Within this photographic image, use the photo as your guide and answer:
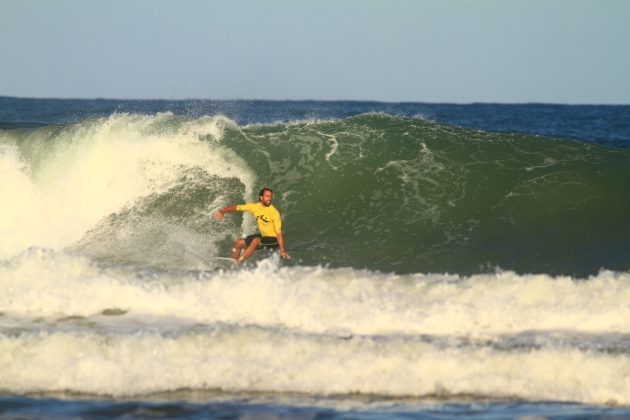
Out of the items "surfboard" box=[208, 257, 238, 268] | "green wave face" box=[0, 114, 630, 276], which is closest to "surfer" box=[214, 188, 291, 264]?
"surfboard" box=[208, 257, 238, 268]

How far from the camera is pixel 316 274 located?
1153 centimetres

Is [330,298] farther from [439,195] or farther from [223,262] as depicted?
[439,195]

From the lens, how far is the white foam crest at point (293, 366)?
830 cm

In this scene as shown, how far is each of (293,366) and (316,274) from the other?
296 centimetres

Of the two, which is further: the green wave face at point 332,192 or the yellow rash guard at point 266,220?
the green wave face at point 332,192

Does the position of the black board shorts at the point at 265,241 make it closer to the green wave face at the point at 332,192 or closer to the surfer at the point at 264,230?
the surfer at the point at 264,230

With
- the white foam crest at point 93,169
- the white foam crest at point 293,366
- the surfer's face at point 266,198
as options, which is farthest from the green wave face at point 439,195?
the white foam crest at point 293,366

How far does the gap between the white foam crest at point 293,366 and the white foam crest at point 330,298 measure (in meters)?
1.12

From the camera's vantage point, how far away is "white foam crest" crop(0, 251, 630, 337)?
1022 cm

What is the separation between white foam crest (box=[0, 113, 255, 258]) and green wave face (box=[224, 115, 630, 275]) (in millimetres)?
768

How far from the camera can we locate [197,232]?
15.5m

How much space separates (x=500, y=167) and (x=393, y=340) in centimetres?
920

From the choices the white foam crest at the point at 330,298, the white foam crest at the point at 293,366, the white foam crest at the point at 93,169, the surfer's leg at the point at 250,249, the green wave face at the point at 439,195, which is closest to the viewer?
the white foam crest at the point at 293,366

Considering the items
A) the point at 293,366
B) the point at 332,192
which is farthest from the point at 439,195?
the point at 293,366
